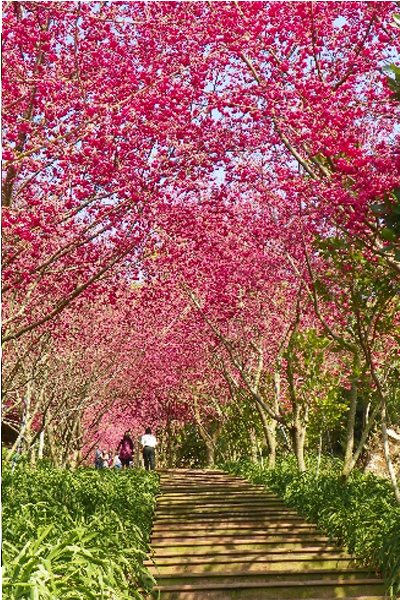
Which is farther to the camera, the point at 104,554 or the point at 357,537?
the point at 357,537

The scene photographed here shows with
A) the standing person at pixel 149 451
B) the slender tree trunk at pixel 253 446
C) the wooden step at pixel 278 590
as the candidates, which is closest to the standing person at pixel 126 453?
the standing person at pixel 149 451

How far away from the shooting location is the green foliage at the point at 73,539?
471 cm

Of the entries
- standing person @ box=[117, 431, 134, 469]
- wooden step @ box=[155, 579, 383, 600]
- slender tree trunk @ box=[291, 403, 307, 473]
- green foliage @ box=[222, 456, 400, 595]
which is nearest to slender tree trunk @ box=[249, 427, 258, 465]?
standing person @ box=[117, 431, 134, 469]

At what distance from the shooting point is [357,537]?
838 cm

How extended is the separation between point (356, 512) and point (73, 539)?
4.51 m

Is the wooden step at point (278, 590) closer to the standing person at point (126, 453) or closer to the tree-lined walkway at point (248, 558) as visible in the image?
the tree-lined walkway at point (248, 558)

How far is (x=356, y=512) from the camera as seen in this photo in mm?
9086

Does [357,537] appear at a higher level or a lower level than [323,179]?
lower

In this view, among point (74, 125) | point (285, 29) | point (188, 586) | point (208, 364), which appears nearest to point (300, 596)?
point (188, 586)

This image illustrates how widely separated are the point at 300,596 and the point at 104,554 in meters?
2.29

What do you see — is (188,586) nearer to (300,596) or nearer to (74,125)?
(300,596)

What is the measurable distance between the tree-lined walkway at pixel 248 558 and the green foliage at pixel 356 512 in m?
0.19

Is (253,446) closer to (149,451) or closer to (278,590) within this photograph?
(149,451)

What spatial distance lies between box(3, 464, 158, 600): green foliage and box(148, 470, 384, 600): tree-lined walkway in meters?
0.35
